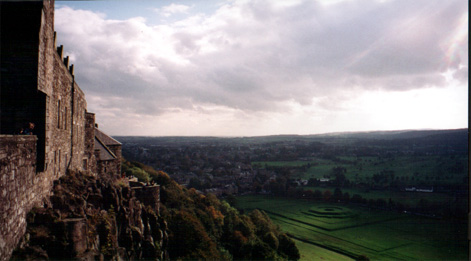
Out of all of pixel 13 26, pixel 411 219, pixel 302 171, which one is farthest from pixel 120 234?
pixel 302 171

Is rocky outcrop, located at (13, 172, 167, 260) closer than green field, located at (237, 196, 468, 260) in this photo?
Yes

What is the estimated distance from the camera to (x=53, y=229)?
6.66 metres

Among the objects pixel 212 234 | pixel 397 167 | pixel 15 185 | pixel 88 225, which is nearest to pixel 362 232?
pixel 212 234

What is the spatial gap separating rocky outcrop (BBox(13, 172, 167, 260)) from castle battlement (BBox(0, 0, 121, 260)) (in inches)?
15.4

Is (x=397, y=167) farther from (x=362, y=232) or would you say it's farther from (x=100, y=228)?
(x=100, y=228)

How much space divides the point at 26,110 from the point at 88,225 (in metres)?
3.96

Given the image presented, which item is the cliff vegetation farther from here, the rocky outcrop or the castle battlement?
the castle battlement

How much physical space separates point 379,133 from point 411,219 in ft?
402

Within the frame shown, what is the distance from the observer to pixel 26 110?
24.6 ft

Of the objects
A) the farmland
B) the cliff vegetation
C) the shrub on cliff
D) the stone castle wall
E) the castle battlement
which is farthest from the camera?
the farmland

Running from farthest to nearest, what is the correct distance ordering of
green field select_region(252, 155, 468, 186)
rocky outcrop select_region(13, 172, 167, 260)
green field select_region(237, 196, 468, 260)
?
green field select_region(252, 155, 468, 186)
green field select_region(237, 196, 468, 260)
rocky outcrop select_region(13, 172, 167, 260)

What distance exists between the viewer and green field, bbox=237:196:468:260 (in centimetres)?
4250

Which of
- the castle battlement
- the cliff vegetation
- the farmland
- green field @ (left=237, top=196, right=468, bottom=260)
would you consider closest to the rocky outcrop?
the cliff vegetation

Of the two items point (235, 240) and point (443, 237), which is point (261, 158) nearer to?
point (443, 237)
